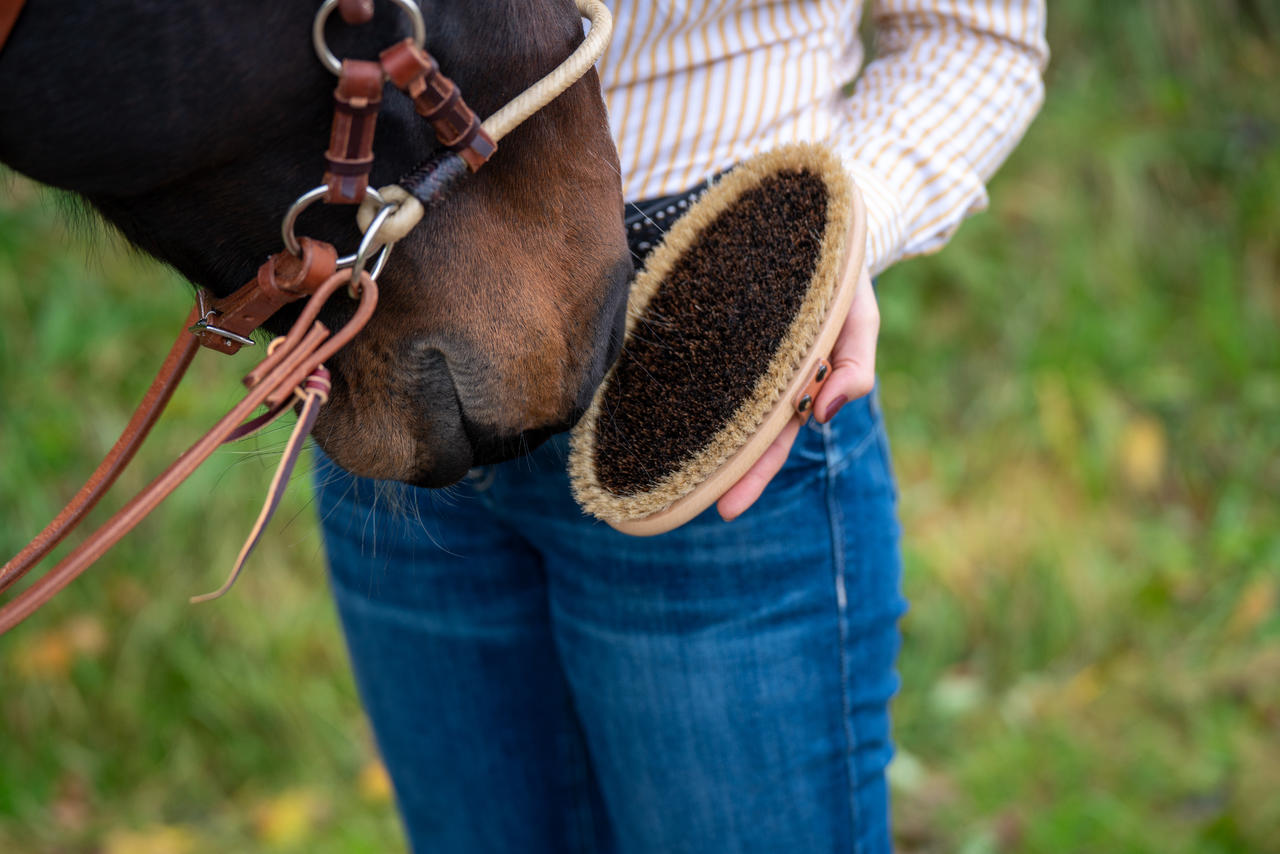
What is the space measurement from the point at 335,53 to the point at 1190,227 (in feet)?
12.5

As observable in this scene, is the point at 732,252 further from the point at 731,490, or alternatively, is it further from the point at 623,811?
the point at 623,811

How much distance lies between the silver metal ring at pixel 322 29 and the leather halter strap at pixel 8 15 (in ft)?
0.61

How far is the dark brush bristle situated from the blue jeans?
0.10 m

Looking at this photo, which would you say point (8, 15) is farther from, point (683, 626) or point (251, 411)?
point (683, 626)

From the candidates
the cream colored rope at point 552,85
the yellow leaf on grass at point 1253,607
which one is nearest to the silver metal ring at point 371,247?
the cream colored rope at point 552,85

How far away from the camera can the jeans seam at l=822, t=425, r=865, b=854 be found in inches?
44.2

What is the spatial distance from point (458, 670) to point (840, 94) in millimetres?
848

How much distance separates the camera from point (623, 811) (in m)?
1.25

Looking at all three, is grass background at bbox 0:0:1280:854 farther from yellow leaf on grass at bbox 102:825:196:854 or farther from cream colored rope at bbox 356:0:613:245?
cream colored rope at bbox 356:0:613:245

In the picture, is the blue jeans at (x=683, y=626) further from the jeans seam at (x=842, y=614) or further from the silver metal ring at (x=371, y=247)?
the silver metal ring at (x=371, y=247)

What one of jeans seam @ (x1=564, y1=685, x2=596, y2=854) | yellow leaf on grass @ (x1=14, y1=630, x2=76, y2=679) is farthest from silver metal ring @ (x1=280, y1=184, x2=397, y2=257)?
yellow leaf on grass @ (x1=14, y1=630, x2=76, y2=679)

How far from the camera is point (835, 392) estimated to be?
98 cm

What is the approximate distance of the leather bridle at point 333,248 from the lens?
0.76 metres

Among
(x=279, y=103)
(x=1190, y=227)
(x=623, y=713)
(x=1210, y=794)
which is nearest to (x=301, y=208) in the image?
(x=279, y=103)
